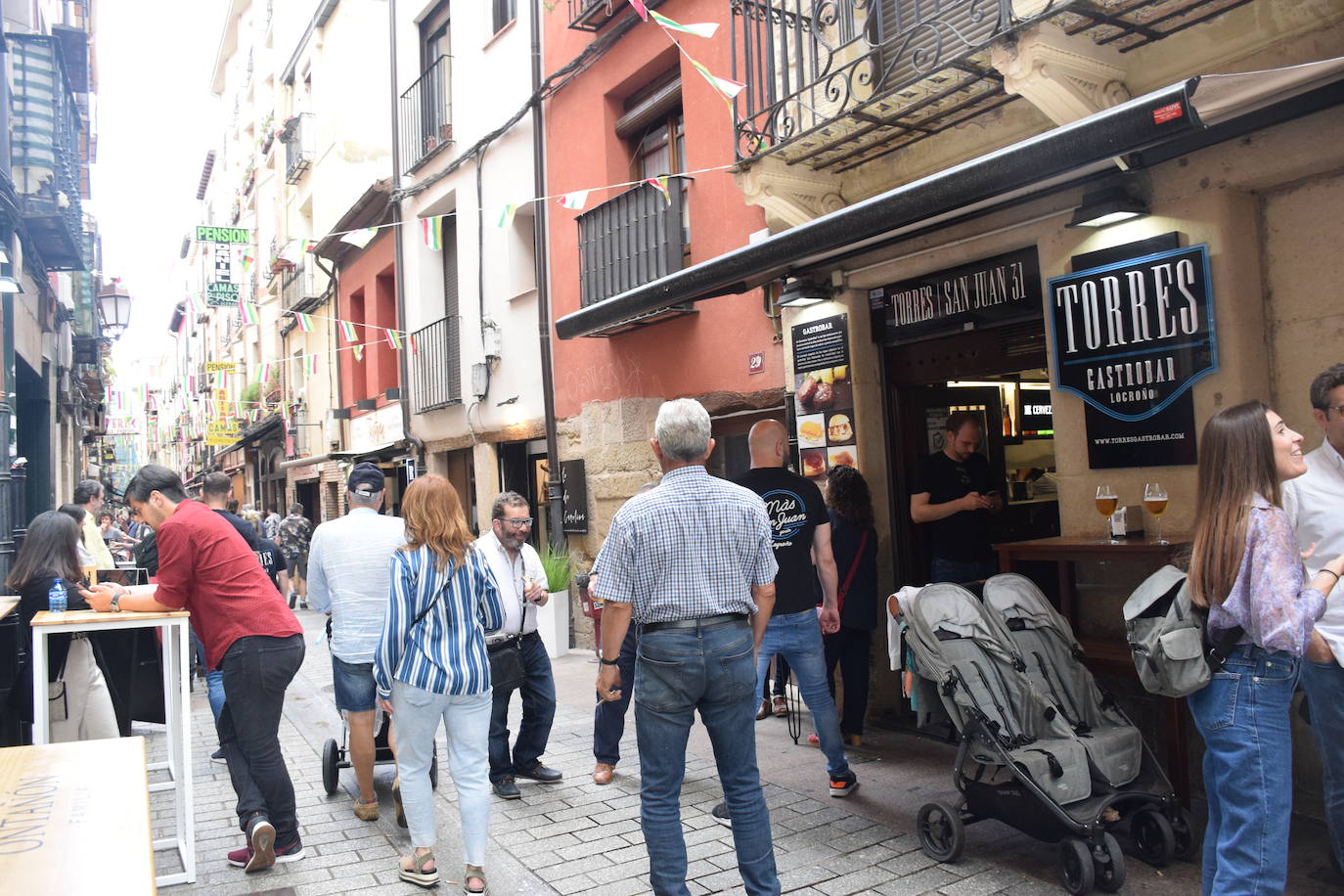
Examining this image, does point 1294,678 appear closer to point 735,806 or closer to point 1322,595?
point 1322,595

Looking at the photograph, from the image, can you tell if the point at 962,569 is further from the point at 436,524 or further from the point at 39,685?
the point at 39,685

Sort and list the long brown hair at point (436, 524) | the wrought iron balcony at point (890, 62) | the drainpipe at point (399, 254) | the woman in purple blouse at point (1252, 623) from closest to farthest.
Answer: the woman in purple blouse at point (1252, 623), the long brown hair at point (436, 524), the wrought iron balcony at point (890, 62), the drainpipe at point (399, 254)

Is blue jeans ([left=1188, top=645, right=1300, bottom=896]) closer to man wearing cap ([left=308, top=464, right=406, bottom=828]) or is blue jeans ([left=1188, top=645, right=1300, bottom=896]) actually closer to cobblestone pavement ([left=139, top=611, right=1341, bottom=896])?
cobblestone pavement ([left=139, top=611, right=1341, bottom=896])

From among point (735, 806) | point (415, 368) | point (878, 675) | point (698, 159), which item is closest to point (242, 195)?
point (415, 368)

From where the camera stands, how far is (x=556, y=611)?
9867mm

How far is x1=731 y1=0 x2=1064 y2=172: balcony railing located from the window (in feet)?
19.1

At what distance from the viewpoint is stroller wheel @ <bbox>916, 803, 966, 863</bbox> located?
4.09m

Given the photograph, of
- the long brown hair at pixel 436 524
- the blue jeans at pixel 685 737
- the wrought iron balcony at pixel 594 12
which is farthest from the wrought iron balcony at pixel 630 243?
the blue jeans at pixel 685 737

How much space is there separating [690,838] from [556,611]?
5403 mm

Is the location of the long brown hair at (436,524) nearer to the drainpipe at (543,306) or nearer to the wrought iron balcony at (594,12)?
the drainpipe at (543,306)

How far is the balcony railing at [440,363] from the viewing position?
13336 millimetres

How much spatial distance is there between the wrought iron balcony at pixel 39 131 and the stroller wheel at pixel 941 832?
10786 millimetres

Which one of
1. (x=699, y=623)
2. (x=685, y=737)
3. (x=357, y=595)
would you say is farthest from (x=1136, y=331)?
(x=357, y=595)

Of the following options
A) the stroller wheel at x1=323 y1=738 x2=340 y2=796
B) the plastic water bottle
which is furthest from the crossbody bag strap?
the plastic water bottle
